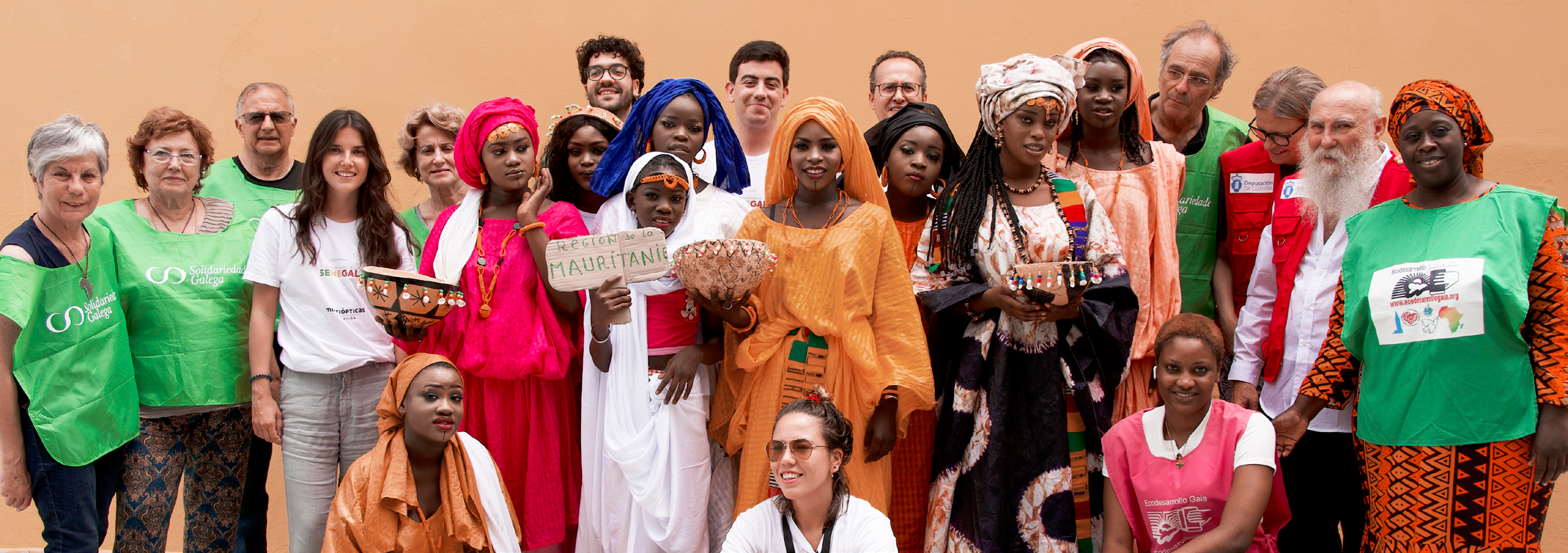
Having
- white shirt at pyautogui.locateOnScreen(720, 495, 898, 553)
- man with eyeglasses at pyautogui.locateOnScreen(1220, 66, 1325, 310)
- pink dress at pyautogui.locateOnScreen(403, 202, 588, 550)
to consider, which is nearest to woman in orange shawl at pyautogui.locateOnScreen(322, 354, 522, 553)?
pink dress at pyautogui.locateOnScreen(403, 202, 588, 550)

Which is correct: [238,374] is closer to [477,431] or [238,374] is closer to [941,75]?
[477,431]

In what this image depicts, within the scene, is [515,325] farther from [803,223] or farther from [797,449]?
[797,449]

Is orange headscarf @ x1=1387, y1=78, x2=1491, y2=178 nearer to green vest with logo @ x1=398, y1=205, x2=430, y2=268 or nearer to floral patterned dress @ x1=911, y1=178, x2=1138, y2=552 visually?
floral patterned dress @ x1=911, y1=178, x2=1138, y2=552

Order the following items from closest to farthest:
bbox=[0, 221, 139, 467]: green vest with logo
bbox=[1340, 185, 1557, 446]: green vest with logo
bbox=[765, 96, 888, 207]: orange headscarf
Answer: bbox=[1340, 185, 1557, 446]: green vest with logo, bbox=[765, 96, 888, 207]: orange headscarf, bbox=[0, 221, 139, 467]: green vest with logo

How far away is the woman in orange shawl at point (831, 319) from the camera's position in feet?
11.9

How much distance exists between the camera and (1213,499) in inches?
135

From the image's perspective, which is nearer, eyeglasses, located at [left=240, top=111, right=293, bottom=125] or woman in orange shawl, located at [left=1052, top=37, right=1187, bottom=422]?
woman in orange shawl, located at [left=1052, top=37, right=1187, bottom=422]

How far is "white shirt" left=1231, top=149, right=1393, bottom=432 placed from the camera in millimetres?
3963

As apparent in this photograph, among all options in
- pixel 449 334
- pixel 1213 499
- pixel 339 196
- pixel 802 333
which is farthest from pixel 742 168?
pixel 1213 499

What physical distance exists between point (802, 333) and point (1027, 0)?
10.1 ft

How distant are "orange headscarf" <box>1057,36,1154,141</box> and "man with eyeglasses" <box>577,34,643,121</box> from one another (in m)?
2.24

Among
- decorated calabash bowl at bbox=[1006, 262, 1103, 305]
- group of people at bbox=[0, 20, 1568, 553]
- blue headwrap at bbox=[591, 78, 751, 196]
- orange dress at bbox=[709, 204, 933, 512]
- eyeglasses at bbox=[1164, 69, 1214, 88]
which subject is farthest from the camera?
eyeglasses at bbox=[1164, 69, 1214, 88]

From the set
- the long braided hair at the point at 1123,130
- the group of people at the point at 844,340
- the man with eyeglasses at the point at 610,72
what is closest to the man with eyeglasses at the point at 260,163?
the group of people at the point at 844,340

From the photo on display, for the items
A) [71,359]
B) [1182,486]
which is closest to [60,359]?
[71,359]
